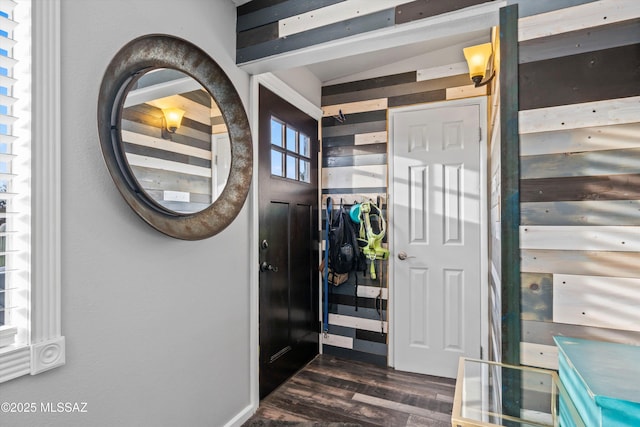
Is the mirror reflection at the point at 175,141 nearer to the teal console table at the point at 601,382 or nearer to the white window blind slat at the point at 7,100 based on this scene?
the white window blind slat at the point at 7,100

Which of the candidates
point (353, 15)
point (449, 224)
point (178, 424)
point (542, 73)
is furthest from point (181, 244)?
point (449, 224)

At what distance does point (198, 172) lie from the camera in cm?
164

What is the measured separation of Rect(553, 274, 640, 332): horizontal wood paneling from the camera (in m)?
1.13

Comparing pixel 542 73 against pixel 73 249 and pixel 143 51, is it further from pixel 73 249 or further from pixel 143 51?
pixel 73 249

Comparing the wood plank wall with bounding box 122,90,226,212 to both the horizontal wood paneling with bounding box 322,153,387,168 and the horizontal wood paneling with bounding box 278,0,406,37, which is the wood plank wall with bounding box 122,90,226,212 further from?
the horizontal wood paneling with bounding box 322,153,387,168

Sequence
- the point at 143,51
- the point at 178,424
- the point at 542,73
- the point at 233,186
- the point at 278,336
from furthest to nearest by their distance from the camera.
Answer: the point at 278,336 < the point at 233,186 < the point at 178,424 < the point at 143,51 < the point at 542,73

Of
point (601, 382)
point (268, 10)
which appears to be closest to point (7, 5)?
point (268, 10)

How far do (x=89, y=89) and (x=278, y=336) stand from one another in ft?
6.38

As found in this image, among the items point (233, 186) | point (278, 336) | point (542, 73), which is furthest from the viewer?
point (278, 336)

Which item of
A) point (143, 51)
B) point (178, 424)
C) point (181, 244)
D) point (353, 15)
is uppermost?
point (353, 15)

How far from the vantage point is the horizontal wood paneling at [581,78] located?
1.16 m

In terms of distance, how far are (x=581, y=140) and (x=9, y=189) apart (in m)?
1.97

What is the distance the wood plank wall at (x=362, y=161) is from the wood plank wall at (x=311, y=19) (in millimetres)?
1268

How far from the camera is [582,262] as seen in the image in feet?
3.95
